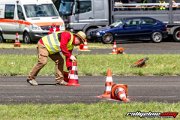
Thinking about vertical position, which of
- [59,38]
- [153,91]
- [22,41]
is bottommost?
[22,41]

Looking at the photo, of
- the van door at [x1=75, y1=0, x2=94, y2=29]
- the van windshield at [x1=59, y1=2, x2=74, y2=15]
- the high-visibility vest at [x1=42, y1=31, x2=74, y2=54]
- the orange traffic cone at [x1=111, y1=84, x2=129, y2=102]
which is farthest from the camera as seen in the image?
the van windshield at [x1=59, y1=2, x2=74, y2=15]

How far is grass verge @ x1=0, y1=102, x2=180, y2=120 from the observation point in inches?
427

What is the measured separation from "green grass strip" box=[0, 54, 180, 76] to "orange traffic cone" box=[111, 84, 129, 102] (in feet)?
23.1

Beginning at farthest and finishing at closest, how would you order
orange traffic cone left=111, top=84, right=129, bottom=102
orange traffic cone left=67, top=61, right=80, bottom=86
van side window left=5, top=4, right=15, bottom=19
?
van side window left=5, top=4, right=15, bottom=19
orange traffic cone left=67, top=61, right=80, bottom=86
orange traffic cone left=111, top=84, right=129, bottom=102

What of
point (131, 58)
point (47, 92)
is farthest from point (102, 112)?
point (131, 58)

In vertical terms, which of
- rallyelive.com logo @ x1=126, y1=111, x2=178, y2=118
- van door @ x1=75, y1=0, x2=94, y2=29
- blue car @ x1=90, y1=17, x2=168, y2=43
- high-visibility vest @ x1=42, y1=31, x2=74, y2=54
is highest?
high-visibility vest @ x1=42, y1=31, x2=74, y2=54

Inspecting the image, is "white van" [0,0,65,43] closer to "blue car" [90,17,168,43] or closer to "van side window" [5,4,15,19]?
"van side window" [5,4,15,19]

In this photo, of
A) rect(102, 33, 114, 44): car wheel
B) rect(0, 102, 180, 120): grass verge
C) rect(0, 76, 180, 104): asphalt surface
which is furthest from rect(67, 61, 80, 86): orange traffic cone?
rect(102, 33, 114, 44): car wheel

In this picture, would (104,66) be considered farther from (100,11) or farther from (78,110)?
(100,11)

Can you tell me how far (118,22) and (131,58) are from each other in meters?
16.6

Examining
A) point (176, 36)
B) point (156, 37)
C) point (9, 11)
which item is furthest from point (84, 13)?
point (176, 36)

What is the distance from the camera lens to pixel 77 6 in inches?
1673

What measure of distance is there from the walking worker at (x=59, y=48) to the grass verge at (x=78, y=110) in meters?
3.42

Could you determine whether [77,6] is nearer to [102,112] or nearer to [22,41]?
[22,41]
